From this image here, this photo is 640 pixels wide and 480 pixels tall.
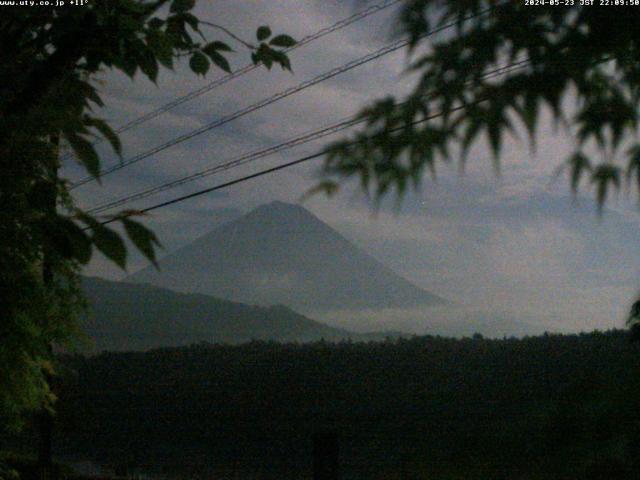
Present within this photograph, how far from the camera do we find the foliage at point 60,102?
2.09 m

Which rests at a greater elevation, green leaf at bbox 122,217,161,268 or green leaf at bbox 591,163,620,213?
green leaf at bbox 591,163,620,213

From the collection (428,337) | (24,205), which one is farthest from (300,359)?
(24,205)

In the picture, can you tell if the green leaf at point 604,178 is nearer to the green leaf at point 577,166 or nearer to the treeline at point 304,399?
the green leaf at point 577,166

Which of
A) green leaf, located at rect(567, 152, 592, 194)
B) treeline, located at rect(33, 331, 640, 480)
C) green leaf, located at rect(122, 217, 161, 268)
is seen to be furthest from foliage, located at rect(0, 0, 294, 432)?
treeline, located at rect(33, 331, 640, 480)

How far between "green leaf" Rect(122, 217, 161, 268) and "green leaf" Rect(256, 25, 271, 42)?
94.9 inches

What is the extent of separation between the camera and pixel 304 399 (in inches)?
927

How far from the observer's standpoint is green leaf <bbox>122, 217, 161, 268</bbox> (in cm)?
193

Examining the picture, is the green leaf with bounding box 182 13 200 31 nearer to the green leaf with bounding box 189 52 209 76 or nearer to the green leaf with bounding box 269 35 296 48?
the green leaf with bounding box 189 52 209 76

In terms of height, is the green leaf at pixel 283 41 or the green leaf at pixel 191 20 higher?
the green leaf at pixel 191 20

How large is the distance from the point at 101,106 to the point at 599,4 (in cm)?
248

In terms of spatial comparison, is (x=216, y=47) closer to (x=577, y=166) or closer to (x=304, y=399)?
(x=577, y=166)

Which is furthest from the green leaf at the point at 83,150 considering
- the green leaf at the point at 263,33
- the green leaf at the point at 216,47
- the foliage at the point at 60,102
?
the green leaf at the point at 263,33

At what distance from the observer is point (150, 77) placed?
3674 mm

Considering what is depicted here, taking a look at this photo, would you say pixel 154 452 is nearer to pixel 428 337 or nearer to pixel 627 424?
pixel 428 337
